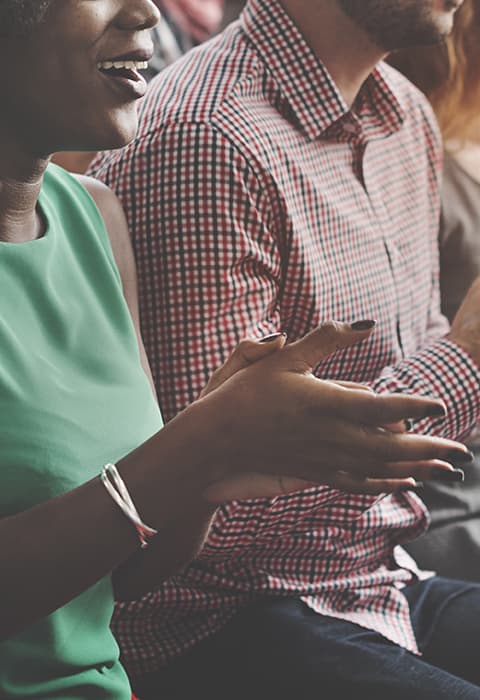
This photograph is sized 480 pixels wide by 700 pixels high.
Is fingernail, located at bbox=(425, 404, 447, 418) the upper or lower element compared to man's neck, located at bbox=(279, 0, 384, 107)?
lower

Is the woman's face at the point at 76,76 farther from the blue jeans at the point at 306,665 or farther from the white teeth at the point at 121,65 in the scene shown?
the blue jeans at the point at 306,665

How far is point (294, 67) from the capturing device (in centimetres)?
130

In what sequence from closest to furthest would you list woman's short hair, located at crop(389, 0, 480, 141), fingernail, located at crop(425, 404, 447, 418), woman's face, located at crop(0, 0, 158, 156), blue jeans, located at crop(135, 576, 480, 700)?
1. fingernail, located at crop(425, 404, 447, 418)
2. woman's face, located at crop(0, 0, 158, 156)
3. blue jeans, located at crop(135, 576, 480, 700)
4. woman's short hair, located at crop(389, 0, 480, 141)

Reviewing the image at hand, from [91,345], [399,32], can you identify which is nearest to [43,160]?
[91,345]

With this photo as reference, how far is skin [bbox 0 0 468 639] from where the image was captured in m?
0.72

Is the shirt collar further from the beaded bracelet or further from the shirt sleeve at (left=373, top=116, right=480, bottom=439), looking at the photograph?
the beaded bracelet

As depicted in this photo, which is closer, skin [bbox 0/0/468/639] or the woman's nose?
skin [bbox 0/0/468/639]

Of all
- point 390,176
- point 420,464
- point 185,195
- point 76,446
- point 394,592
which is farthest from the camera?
point 390,176

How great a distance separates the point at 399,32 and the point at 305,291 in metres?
0.38

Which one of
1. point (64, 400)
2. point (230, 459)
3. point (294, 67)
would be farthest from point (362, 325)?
point (294, 67)

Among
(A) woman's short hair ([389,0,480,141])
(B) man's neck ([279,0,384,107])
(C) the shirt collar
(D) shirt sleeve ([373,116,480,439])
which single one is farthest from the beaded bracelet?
(A) woman's short hair ([389,0,480,141])

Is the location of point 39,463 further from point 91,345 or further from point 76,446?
point 91,345

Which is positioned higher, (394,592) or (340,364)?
(340,364)

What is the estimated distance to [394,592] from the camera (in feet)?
4.08
